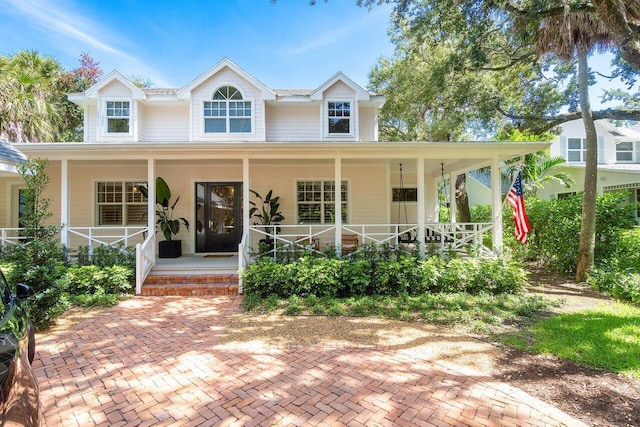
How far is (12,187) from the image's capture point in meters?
10.5

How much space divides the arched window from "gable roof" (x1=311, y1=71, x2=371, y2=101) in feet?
7.42

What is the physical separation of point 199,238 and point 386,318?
6926 mm

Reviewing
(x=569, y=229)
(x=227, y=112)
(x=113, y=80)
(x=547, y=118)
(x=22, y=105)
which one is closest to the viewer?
(x=569, y=229)

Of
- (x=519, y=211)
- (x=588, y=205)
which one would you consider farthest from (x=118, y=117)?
(x=588, y=205)

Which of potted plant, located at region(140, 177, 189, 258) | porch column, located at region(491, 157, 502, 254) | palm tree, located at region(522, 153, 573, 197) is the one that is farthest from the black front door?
palm tree, located at region(522, 153, 573, 197)

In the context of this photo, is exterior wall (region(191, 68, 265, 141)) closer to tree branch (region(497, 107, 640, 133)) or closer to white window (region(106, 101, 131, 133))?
white window (region(106, 101, 131, 133))

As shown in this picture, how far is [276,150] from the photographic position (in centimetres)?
764

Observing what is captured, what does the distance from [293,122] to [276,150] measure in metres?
3.91

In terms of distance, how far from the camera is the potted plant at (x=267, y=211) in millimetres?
9712

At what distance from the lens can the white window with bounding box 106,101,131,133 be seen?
10422 millimetres

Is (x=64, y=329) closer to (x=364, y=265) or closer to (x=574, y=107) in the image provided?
(x=364, y=265)

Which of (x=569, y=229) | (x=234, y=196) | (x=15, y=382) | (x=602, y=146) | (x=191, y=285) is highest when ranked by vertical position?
(x=602, y=146)

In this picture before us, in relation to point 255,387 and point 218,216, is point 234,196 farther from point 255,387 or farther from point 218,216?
point 255,387

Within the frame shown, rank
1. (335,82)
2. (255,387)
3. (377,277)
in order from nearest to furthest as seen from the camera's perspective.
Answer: (255,387)
(377,277)
(335,82)
